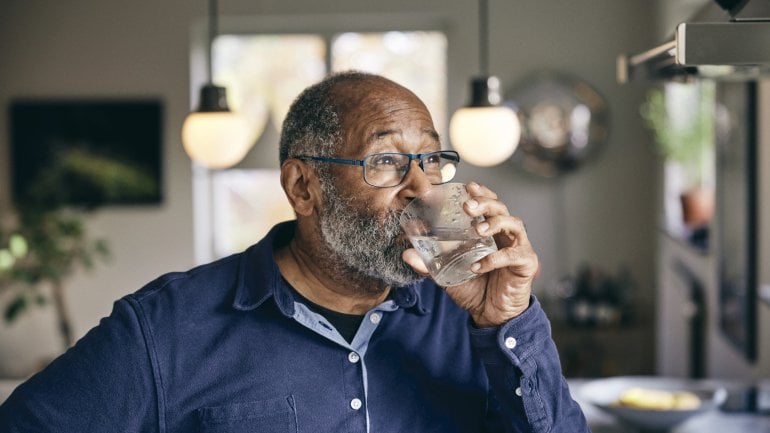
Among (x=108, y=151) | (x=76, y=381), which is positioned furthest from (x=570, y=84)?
(x=76, y=381)

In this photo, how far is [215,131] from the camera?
2.54 m

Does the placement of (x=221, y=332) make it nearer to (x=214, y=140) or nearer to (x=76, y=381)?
(x=76, y=381)

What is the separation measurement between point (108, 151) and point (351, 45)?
1678 mm

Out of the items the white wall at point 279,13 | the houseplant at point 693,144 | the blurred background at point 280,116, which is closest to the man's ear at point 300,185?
the houseplant at point 693,144

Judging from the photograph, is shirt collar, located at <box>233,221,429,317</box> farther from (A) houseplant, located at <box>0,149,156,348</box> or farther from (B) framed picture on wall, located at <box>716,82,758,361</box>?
(A) houseplant, located at <box>0,149,156,348</box>

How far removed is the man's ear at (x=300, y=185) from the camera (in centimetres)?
137

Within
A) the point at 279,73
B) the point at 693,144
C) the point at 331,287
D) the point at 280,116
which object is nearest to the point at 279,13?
the point at 279,73

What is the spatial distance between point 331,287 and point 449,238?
0.26 meters

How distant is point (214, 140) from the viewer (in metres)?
2.54

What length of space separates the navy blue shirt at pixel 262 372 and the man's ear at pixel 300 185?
94 millimetres

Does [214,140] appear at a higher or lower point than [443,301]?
higher

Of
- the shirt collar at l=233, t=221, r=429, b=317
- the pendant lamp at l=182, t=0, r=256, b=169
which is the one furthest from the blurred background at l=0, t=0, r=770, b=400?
the shirt collar at l=233, t=221, r=429, b=317

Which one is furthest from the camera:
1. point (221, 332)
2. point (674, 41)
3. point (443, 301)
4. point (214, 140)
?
point (214, 140)

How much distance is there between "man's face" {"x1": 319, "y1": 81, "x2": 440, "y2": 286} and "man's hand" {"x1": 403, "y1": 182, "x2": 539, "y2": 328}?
0.28ft
